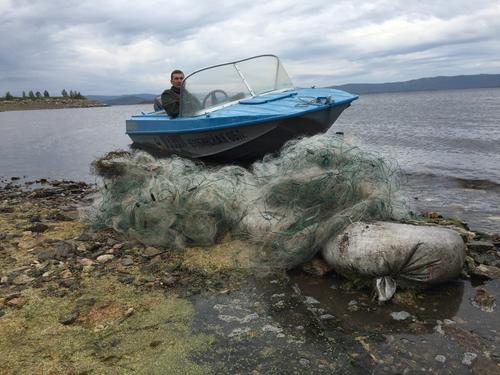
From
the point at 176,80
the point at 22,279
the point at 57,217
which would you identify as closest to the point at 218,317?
the point at 22,279

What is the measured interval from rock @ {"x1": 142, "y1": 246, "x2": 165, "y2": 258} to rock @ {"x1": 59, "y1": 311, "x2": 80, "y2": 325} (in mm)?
1541

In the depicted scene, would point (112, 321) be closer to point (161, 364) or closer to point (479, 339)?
point (161, 364)

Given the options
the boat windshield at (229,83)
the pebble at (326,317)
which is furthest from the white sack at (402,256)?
the boat windshield at (229,83)

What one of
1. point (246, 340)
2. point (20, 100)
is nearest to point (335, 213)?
point (246, 340)

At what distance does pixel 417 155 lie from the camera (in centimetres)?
1672

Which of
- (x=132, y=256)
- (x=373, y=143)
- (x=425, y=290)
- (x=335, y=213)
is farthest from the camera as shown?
(x=373, y=143)

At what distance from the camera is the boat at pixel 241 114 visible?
918 cm

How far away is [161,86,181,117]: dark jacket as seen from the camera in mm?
10719

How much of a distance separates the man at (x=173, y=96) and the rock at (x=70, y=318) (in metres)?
7.12

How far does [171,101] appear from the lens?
35.3ft

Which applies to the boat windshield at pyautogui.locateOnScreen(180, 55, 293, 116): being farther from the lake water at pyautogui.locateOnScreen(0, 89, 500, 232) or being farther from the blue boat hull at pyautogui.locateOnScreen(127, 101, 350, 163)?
the lake water at pyautogui.locateOnScreen(0, 89, 500, 232)

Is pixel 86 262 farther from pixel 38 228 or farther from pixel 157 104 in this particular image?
pixel 157 104

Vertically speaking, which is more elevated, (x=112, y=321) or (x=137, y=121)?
(x=137, y=121)

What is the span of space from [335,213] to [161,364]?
2588 millimetres
